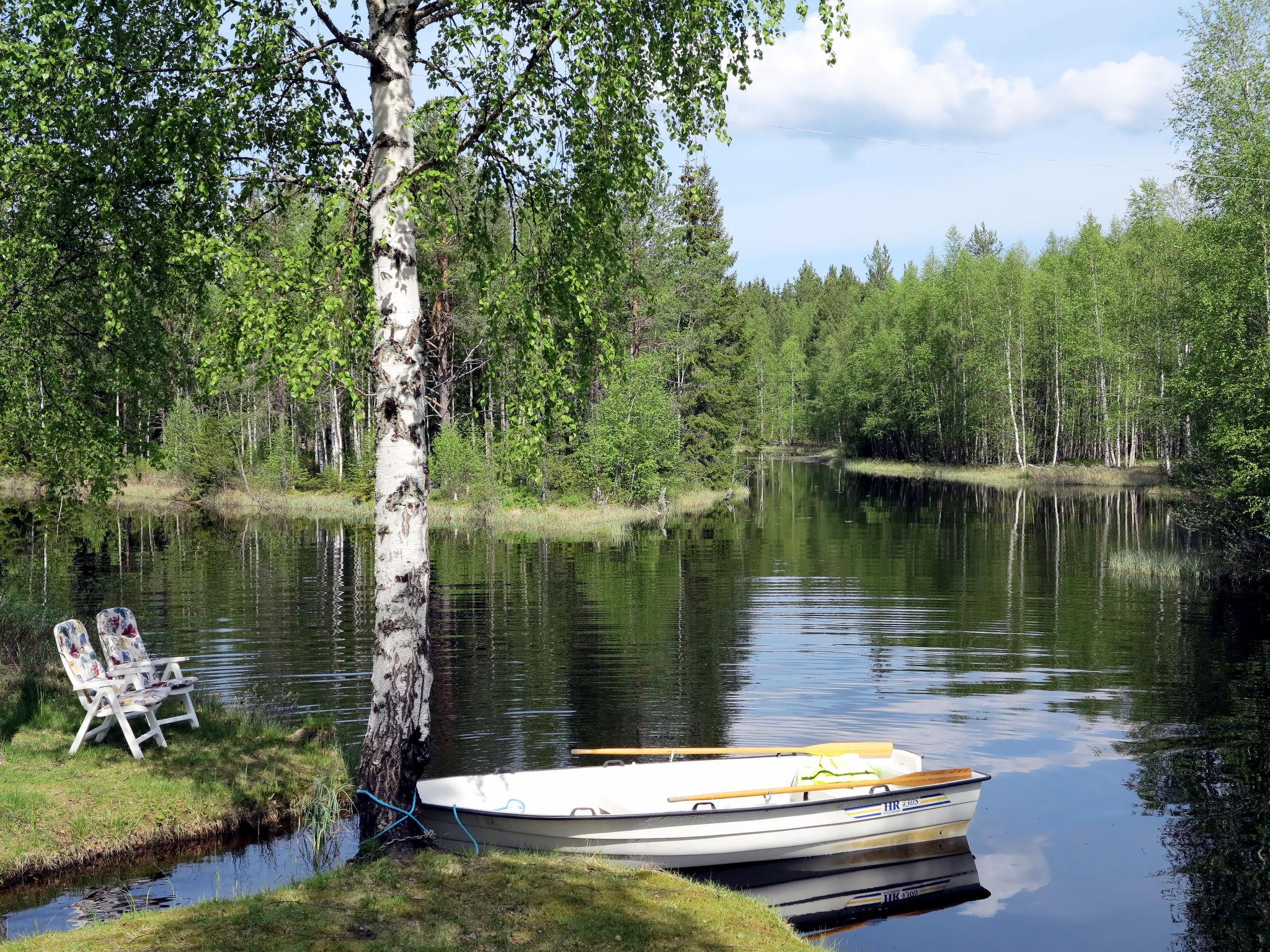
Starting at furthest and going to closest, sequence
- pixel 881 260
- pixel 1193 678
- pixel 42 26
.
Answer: pixel 881 260, pixel 1193 678, pixel 42 26

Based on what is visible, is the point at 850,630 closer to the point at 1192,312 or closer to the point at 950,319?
the point at 1192,312

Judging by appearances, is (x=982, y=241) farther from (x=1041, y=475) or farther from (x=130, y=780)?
(x=130, y=780)

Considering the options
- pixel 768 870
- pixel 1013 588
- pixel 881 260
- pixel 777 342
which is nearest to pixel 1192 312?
pixel 1013 588

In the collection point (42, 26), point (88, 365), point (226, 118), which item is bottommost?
point (88, 365)

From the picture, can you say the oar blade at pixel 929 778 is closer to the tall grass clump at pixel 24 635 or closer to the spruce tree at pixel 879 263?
the tall grass clump at pixel 24 635

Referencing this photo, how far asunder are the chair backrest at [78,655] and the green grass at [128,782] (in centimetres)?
76

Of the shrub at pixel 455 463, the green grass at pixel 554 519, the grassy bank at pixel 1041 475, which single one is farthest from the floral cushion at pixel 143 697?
the grassy bank at pixel 1041 475

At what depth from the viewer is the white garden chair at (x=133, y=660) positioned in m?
11.0

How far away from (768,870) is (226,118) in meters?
8.31

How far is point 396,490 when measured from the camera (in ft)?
26.4

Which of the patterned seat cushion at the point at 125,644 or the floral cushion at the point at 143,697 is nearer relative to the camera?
the floral cushion at the point at 143,697

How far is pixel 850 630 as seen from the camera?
22.2 m

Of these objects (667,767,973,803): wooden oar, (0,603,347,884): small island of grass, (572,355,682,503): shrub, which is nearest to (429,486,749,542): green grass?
(572,355,682,503): shrub

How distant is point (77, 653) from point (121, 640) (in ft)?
3.28
